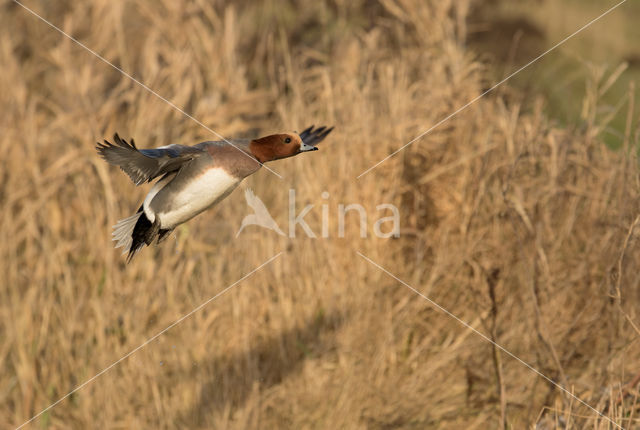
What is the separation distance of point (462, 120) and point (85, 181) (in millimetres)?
1987

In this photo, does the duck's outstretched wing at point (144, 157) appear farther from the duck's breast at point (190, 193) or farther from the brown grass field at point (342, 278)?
the brown grass field at point (342, 278)

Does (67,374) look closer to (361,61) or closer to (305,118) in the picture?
(305,118)

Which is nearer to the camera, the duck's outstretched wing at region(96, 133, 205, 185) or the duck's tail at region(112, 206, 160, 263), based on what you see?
the duck's outstretched wing at region(96, 133, 205, 185)

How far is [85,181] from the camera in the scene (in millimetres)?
4441

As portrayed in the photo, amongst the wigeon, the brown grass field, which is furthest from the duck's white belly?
the brown grass field

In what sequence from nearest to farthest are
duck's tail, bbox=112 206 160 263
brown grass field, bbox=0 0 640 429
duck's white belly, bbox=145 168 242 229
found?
duck's white belly, bbox=145 168 242 229
duck's tail, bbox=112 206 160 263
brown grass field, bbox=0 0 640 429

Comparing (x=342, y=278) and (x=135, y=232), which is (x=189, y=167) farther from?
(x=342, y=278)

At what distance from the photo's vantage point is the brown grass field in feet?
12.4

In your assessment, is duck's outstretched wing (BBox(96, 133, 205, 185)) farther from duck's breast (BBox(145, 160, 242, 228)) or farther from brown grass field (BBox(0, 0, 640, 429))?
brown grass field (BBox(0, 0, 640, 429))

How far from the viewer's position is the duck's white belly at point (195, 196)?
1370 mm

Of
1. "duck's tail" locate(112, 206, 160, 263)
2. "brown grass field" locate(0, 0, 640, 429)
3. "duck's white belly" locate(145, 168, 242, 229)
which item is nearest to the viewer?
"duck's white belly" locate(145, 168, 242, 229)

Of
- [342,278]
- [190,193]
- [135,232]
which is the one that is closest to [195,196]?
[190,193]

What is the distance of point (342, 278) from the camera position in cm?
390

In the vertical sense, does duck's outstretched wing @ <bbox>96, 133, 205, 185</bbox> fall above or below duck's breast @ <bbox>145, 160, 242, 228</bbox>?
above
